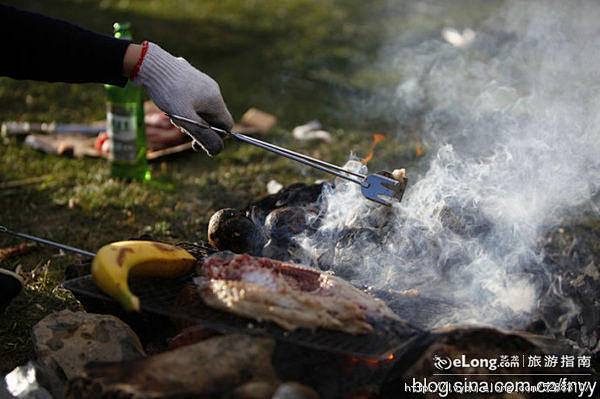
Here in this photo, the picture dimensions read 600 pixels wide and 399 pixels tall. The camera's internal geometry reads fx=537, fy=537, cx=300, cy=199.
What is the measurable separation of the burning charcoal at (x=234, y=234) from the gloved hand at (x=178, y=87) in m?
0.50

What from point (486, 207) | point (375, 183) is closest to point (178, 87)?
point (375, 183)

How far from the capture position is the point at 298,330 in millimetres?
2352

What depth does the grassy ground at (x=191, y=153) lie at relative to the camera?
14.5ft

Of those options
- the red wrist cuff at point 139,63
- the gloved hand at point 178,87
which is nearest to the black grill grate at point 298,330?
the gloved hand at point 178,87

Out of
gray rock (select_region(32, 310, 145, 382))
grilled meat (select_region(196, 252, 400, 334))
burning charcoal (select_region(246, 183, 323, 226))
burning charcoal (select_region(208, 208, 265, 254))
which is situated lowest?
gray rock (select_region(32, 310, 145, 382))

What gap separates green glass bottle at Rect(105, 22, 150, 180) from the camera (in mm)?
5160

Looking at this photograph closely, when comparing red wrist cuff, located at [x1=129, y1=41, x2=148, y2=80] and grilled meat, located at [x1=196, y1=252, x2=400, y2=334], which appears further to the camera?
red wrist cuff, located at [x1=129, y1=41, x2=148, y2=80]

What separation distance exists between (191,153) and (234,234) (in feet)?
10.9

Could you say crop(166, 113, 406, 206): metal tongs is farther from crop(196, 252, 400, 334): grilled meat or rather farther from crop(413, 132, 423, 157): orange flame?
crop(413, 132, 423, 157): orange flame

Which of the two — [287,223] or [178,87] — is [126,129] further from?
[287,223]

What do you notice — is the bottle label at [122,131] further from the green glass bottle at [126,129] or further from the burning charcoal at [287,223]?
the burning charcoal at [287,223]

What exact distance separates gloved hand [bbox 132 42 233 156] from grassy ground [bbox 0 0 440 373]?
1452 mm

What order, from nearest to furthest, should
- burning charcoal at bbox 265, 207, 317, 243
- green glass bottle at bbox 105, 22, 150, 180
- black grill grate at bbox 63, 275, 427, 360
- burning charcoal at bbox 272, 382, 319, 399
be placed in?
burning charcoal at bbox 272, 382, 319, 399, black grill grate at bbox 63, 275, 427, 360, burning charcoal at bbox 265, 207, 317, 243, green glass bottle at bbox 105, 22, 150, 180

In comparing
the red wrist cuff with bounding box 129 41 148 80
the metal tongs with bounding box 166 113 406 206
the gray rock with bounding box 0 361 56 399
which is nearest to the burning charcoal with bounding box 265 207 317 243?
the metal tongs with bounding box 166 113 406 206
